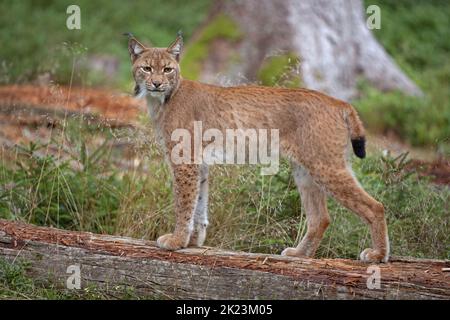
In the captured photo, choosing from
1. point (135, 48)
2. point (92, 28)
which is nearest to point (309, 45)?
point (92, 28)

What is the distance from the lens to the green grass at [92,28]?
50.0 ft

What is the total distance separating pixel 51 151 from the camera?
31.0 feet

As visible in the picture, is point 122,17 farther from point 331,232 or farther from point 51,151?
point 331,232

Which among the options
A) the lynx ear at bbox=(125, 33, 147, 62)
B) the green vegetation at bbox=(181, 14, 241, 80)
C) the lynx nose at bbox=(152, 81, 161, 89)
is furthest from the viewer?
the green vegetation at bbox=(181, 14, 241, 80)

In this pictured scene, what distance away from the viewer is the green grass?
599 inches

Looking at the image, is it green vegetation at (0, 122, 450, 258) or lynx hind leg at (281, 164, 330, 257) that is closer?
lynx hind leg at (281, 164, 330, 257)

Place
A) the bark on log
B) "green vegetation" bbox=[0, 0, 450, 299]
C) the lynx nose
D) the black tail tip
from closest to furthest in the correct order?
the bark on log, the black tail tip, the lynx nose, "green vegetation" bbox=[0, 0, 450, 299]

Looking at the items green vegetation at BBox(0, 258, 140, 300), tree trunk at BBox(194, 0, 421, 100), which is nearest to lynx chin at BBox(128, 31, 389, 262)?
green vegetation at BBox(0, 258, 140, 300)

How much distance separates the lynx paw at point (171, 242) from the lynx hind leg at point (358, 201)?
1265 mm

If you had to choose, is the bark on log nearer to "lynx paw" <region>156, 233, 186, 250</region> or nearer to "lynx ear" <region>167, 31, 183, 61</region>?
"lynx paw" <region>156, 233, 186, 250</region>

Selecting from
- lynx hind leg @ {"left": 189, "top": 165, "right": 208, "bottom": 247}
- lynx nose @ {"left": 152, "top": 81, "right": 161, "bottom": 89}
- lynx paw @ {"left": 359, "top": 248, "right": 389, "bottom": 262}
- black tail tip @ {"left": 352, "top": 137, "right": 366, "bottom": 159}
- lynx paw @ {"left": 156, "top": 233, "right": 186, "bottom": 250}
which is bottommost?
lynx paw @ {"left": 359, "top": 248, "right": 389, "bottom": 262}

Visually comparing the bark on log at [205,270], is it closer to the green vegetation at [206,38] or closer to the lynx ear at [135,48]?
the lynx ear at [135,48]

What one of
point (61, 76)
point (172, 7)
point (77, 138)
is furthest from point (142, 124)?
point (172, 7)

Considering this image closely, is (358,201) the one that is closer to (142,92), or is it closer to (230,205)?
(230,205)
